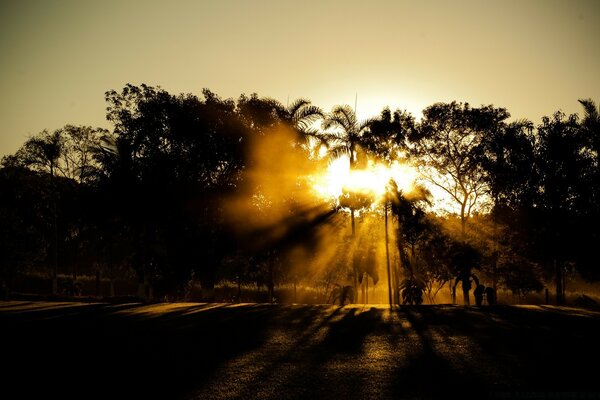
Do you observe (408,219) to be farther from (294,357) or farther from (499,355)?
(294,357)

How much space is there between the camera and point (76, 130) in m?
42.6

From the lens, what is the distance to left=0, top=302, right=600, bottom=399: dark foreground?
853 cm

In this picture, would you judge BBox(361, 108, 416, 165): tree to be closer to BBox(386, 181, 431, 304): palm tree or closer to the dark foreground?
BBox(386, 181, 431, 304): palm tree

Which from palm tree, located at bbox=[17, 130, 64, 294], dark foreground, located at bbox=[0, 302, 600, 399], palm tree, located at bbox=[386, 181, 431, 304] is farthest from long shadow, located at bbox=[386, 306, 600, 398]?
palm tree, located at bbox=[17, 130, 64, 294]

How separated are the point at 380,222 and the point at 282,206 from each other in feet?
52.4

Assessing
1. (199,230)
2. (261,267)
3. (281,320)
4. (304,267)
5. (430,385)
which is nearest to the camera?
(430,385)

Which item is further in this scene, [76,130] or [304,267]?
[76,130]

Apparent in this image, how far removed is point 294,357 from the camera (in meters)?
10.9

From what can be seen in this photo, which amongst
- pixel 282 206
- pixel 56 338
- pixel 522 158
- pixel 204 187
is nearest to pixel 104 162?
pixel 204 187

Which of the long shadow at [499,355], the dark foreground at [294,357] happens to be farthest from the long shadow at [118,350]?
the long shadow at [499,355]

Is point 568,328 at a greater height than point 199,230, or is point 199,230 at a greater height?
point 199,230

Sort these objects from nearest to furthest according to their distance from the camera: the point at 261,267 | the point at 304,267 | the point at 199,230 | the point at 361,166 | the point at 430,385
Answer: the point at 430,385 → the point at 361,166 → the point at 199,230 → the point at 304,267 → the point at 261,267

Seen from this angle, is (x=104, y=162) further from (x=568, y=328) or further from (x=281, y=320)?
(x=568, y=328)

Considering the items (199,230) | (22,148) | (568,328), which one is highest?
(22,148)
